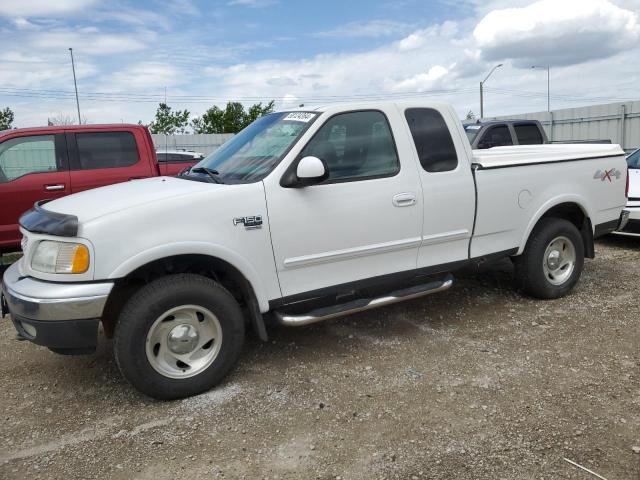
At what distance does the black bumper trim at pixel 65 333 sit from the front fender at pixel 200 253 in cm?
34

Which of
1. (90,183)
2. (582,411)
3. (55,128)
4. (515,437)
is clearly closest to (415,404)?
(515,437)

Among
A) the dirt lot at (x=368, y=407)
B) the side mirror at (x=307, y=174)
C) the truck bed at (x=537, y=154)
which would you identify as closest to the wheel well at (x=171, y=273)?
the dirt lot at (x=368, y=407)

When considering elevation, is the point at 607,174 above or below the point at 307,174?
below

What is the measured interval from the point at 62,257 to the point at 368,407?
2066 mm

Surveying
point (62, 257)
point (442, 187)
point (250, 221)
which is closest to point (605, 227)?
point (442, 187)

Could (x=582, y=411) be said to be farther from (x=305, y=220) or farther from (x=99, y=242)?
(x=99, y=242)

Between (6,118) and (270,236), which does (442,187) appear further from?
(6,118)

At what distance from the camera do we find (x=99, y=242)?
3221mm

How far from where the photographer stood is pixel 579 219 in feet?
18.0

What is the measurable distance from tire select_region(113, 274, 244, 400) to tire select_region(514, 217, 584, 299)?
288 centimetres

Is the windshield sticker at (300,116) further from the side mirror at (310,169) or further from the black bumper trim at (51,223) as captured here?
the black bumper trim at (51,223)

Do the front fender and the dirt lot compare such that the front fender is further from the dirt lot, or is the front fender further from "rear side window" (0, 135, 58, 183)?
"rear side window" (0, 135, 58, 183)

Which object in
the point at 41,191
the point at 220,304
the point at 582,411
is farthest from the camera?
the point at 41,191

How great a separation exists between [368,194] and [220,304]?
4.36 ft
